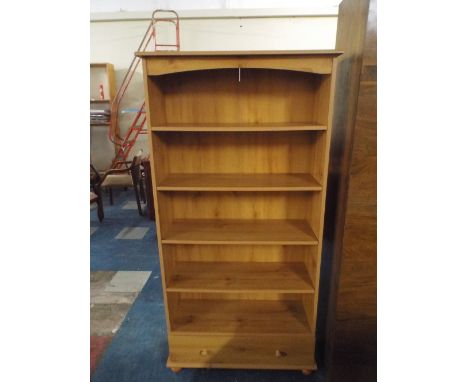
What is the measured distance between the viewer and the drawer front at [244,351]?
1752mm

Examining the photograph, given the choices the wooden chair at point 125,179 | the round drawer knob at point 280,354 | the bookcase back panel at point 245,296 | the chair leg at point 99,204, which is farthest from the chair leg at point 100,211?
the round drawer knob at point 280,354

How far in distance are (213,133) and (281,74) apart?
507mm

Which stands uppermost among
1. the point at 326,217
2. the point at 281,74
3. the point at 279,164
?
the point at 281,74

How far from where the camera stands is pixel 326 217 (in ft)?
5.67

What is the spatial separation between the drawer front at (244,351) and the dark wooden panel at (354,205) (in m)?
0.17

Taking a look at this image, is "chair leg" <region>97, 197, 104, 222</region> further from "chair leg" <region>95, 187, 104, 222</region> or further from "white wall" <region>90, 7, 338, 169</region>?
"white wall" <region>90, 7, 338, 169</region>

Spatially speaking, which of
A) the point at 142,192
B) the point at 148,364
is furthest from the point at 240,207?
the point at 142,192

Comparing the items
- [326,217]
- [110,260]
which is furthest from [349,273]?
[110,260]

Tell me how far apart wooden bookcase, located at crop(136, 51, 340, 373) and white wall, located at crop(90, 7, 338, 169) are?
362cm

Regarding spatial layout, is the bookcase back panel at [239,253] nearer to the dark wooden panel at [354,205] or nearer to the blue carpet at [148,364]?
the dark wooden panel at [354,205]

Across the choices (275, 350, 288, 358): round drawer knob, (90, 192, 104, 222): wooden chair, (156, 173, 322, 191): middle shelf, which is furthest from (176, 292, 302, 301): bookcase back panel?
(90, 192, 104, 222): wooden chair

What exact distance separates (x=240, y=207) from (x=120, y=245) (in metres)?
2.21
